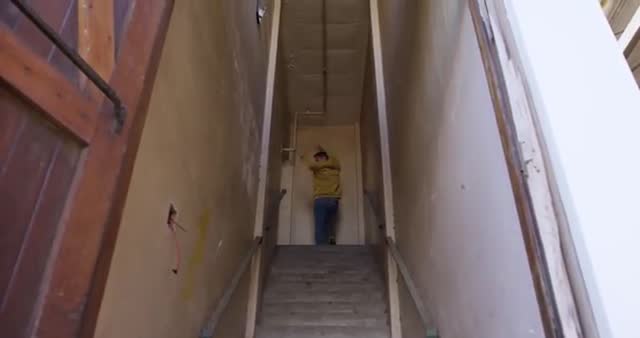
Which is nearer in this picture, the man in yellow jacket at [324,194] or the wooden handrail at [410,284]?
the wooden handrail at [410,284]

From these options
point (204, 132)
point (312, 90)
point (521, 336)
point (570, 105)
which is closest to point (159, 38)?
point (204, 132)

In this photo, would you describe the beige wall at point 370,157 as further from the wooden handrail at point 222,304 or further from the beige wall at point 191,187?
the wooden handrail at point 222,304

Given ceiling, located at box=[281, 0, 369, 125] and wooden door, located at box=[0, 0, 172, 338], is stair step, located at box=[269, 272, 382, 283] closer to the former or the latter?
ceiling, located at box=[281, 0, 369, 125]

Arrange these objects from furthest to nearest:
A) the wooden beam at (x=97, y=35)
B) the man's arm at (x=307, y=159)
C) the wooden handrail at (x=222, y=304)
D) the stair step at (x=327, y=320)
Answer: the man's arm at (x=307, y=159)
the stair step at (x=327, y=320)
the wooden handrail at (x=222, y=304)
the wooden beam at (x=97, y=35)

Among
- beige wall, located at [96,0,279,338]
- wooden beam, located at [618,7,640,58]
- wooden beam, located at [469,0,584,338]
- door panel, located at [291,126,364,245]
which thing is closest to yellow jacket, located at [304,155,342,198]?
door panel, located at [291,126,364,245]

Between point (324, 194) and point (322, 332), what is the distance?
3199 mm

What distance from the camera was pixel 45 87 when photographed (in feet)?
3.25

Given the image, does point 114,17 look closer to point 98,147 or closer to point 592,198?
point 98,147

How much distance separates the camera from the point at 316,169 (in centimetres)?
630

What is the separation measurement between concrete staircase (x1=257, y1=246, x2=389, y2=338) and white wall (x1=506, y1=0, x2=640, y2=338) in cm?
230

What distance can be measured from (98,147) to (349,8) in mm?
4499

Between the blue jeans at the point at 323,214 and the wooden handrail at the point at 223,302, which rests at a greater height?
the blue jeans at the point at 323,214

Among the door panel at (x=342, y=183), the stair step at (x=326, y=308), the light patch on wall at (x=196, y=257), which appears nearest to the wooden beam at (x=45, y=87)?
the light patch on wall at (x=196, y=257)

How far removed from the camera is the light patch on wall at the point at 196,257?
6.43ft
